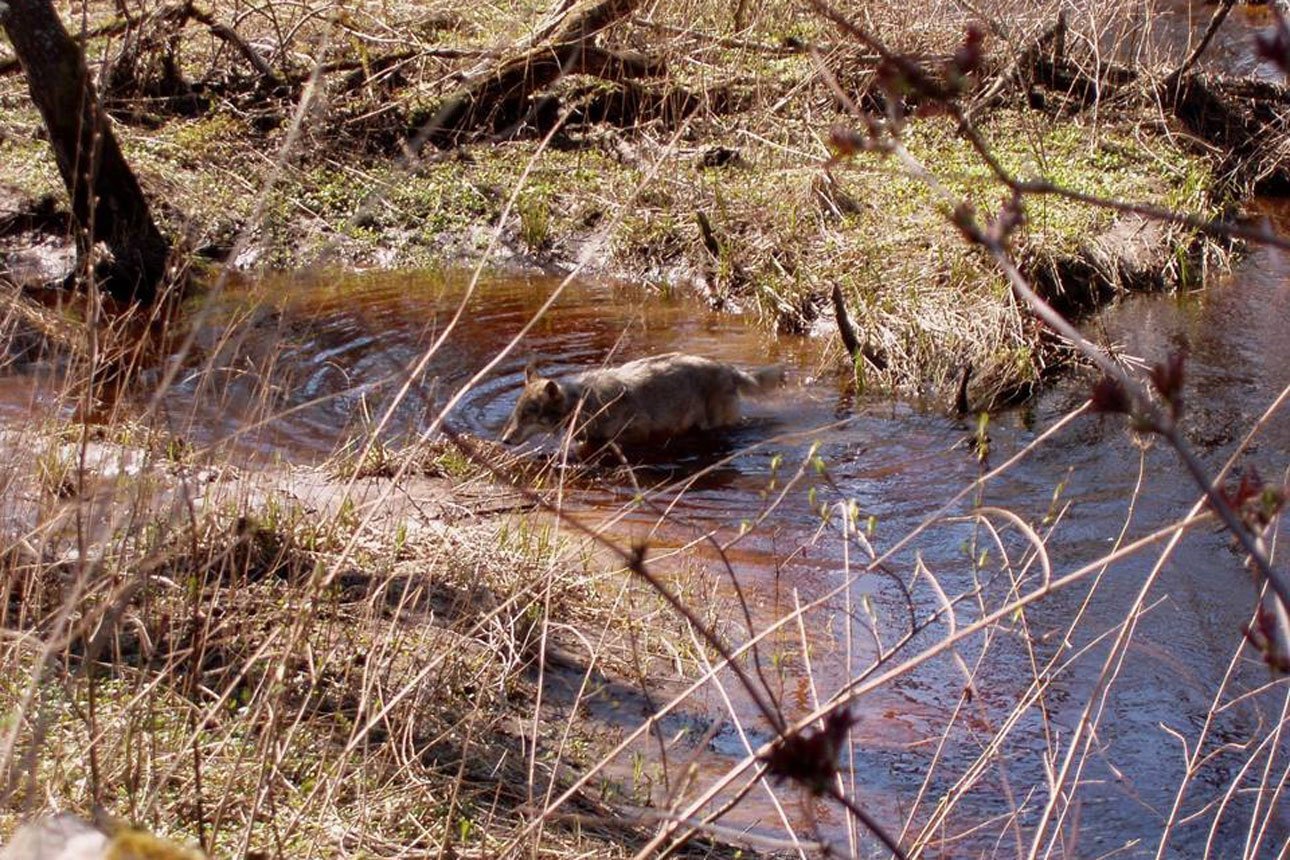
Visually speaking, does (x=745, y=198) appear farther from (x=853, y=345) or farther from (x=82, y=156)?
(x=82, y=156)

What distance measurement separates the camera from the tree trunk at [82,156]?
11148mm

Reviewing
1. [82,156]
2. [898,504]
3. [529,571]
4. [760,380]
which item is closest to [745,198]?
[760,380]

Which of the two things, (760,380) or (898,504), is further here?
(760,380)

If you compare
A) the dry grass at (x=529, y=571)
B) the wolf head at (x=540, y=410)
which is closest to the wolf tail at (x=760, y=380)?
the dry grass at (x=529, y=571)

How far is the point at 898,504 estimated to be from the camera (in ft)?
28.4

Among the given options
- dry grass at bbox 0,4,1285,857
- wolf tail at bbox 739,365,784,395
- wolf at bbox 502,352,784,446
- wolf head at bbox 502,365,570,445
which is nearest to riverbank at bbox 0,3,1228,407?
dry grass at bbox 0,4,1285,857

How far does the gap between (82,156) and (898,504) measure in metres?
6.63

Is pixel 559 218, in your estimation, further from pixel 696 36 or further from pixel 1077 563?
pixel 1077 563

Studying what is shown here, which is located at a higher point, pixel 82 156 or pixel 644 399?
pixel 82 156

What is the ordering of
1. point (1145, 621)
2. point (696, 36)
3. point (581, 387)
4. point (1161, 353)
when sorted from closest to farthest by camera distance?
point (1145, 621), point (581, 387), point (1161, 353), point (696, 36)

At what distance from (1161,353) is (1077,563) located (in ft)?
12.6

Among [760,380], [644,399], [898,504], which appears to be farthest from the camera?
[760,380]

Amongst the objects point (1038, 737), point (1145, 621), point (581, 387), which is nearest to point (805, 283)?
point (581, 387)

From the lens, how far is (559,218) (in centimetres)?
1418
